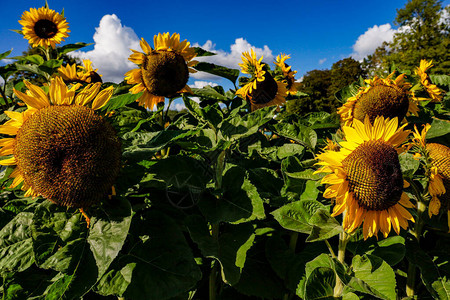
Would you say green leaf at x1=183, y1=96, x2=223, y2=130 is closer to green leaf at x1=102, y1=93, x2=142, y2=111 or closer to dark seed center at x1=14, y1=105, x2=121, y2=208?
green leaf at x1=102, y1=93, x2=142, y2=111

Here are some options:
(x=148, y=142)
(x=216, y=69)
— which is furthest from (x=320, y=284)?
(x=216, y=69)

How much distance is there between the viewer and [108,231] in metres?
1.25

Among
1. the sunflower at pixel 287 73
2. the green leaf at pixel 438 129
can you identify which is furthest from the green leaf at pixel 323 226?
the sunflower at pixel 287 73

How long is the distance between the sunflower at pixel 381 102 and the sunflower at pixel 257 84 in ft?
3.56

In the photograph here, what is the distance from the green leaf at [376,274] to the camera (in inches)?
53.2

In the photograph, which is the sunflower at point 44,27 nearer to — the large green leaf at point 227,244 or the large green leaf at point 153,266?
the large green leaf at point 153,266

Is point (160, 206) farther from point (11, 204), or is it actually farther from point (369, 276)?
point (369, 276)

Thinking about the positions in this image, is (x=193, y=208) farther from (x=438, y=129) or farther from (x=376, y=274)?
(x=438, y=129)

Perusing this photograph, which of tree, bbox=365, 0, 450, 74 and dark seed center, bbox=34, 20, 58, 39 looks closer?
dark seed center, bbox=34, 20, 58, 39

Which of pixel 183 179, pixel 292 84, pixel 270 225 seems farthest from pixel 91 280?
pixel 292 84

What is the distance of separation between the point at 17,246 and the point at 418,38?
40418 millimetres

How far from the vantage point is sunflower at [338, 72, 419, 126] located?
2.47 meters

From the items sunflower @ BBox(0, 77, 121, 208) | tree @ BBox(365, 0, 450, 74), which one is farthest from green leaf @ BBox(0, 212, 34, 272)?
tree @ BBox(365, 0, 450, 74)

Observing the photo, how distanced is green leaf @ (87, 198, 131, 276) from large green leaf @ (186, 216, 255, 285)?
0.38 meters
